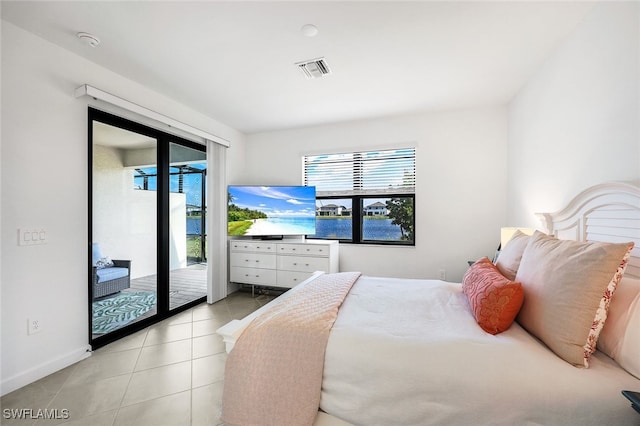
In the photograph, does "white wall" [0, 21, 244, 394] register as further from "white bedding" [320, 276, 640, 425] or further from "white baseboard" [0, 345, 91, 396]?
"white bedding" [320, 276, 640, 425]

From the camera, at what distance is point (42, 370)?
193cm

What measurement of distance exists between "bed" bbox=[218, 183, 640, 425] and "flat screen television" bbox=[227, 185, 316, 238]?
233 cm

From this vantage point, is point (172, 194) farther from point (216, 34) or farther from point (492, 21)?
point (492, 21)

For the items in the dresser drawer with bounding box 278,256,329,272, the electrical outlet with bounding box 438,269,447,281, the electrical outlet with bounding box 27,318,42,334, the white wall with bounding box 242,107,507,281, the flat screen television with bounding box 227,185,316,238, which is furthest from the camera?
the flat screen television with bounding box 227,185,316,238

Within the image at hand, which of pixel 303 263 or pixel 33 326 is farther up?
pixel 303 263

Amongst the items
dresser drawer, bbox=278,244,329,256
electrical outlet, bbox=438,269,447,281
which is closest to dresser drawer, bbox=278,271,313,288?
dresser drawer, bbox=278,244,329,256

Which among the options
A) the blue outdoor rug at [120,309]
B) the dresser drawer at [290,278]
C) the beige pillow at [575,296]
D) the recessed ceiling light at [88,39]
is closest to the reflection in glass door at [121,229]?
the blue outdoor rug at [120,309]

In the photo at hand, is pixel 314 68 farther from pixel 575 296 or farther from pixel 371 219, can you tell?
pixel 575 296

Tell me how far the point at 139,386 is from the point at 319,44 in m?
2.87

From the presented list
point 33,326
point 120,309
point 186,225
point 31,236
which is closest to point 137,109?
point 31,236

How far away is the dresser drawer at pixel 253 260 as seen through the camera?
145 inches

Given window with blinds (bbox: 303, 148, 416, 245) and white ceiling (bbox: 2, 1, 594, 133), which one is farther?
window with blinds (bbox: 303, 148, 416, 245)

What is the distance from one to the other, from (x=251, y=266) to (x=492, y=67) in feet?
11.9

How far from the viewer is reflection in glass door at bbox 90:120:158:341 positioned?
243cm
